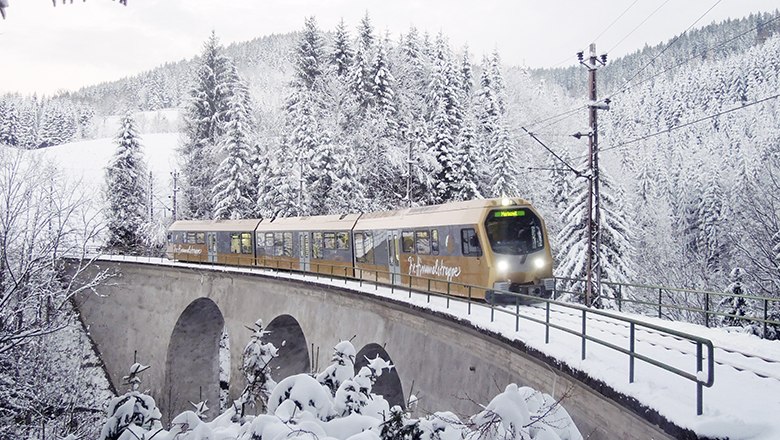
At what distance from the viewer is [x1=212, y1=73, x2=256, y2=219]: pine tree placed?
3966 cm

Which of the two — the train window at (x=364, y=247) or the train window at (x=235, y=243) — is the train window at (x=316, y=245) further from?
the train window at (x=235, y=243)

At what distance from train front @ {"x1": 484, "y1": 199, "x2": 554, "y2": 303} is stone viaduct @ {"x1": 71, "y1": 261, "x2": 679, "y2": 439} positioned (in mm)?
2776

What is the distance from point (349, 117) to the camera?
42625mm

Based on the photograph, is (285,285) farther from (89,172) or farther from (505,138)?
(89,172)

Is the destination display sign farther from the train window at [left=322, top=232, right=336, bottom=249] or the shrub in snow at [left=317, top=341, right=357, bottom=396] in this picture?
the shrub in snow at [left=317, top=341, right=357, bottom=396]

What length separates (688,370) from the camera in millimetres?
7777

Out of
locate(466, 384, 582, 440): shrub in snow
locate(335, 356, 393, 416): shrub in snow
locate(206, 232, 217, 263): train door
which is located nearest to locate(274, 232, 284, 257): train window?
locate(206, 232, 217, 263): train door

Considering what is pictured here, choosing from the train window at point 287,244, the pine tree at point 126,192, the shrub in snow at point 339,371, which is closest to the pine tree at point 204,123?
the pine tree at point 126,192

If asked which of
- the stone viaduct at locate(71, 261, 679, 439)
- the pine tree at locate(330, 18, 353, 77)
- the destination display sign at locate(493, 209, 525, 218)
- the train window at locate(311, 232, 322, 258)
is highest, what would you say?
the pine tree at locate(330, 18, 353, 77)

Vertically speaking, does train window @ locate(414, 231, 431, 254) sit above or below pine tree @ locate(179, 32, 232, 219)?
below

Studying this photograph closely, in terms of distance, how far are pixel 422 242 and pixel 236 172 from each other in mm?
25862

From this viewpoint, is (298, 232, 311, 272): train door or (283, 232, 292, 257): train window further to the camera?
(283, 232, 292, 257): train window

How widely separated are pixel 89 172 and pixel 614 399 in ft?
316

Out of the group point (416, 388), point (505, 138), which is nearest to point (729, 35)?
point (505, 138)
